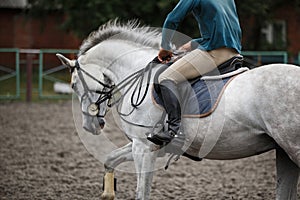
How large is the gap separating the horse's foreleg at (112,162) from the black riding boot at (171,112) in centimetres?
71

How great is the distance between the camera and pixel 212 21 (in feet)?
16.2

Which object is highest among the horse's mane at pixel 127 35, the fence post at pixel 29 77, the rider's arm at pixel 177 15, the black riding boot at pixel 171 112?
the rider's arm at pixel 177 15

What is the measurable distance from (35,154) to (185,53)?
5186 millimetres

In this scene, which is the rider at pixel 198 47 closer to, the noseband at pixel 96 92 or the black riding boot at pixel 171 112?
the black riding boot at pixel 171 112

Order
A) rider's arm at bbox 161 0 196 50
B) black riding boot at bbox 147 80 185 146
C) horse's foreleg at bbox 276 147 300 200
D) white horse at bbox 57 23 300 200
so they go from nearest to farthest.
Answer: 1. white horse at bbox 57 23 300 200
2. rider's arm at bbox 161 0 196 50
3. black riding boot at bbox 147 80 185 146
4. horse's foreleg at bbox 276 147 300 200

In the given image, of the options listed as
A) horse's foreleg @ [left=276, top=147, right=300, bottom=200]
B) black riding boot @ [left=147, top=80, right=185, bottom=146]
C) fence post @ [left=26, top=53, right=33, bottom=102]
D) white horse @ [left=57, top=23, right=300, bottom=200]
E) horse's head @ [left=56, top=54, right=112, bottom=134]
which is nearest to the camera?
white horse @ [left=57, top=23, right=300, bottom=200]

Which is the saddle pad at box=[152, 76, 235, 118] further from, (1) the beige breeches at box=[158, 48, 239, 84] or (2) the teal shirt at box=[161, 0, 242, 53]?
(2) the teal shirt at box=[161, 0, 242, 53]

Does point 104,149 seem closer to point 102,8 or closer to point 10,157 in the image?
point 10,157

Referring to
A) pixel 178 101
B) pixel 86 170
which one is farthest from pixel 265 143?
pixel 86 170

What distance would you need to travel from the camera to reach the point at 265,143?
4832mm

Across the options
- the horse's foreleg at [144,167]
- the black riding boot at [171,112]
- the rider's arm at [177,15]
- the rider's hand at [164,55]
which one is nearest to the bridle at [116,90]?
the rider's hand at [164,55]

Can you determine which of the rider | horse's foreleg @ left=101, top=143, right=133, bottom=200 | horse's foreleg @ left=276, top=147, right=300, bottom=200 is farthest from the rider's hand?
horse's foreleg @ left=276, top=147, right=300, bottom=200

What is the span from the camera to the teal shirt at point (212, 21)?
488 centimetres

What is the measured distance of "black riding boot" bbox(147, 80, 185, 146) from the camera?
502cm
